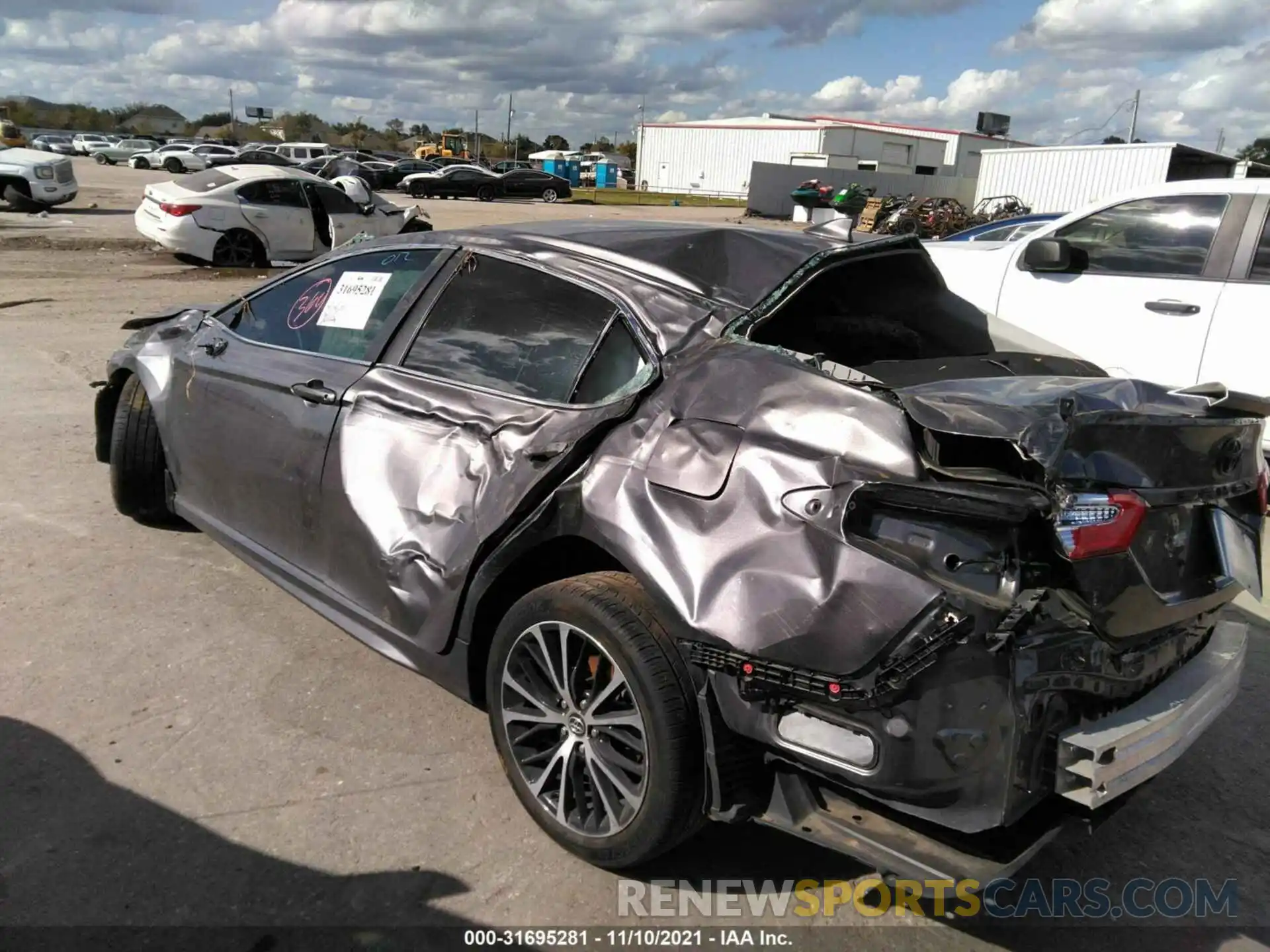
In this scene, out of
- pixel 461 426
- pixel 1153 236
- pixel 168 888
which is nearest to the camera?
pixel 168 888

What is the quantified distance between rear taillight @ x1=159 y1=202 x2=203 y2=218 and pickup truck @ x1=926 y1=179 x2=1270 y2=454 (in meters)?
12.0

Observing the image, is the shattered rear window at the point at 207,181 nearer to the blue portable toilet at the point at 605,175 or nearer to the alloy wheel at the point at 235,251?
the alloy wheel at the point at 235,251

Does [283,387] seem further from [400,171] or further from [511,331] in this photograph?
[400,171]

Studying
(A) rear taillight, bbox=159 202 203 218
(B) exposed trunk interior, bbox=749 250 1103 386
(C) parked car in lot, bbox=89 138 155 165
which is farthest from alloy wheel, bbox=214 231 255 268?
(C) parked car in lot, bbox=89 138 155 165

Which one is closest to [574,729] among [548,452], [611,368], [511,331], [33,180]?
[548,452]

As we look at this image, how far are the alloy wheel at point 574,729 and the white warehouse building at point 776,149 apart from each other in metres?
58.2

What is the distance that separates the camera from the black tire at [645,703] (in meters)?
2.32

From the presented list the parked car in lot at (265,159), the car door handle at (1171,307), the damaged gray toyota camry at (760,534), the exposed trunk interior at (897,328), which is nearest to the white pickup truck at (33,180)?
the parked car in lot at (265,159)

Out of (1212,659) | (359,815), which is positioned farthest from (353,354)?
(1212,659)

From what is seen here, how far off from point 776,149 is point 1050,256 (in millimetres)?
59497

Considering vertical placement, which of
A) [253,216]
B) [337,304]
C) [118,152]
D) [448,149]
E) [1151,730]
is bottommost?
[1151,730]

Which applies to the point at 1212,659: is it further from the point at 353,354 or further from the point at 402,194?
the point at 402,194

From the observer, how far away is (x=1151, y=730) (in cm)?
226

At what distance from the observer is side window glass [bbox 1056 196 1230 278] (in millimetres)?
5809
